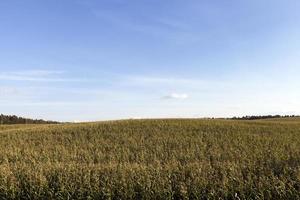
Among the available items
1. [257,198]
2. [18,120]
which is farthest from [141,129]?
[18,120]

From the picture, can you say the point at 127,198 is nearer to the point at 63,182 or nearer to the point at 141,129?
the point at 63,182

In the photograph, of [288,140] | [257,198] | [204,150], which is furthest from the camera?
[288,140]

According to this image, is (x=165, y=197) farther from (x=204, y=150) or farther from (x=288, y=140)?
(x=288, y=140)

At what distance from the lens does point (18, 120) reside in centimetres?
9650

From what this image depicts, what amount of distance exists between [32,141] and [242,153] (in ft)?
44.1

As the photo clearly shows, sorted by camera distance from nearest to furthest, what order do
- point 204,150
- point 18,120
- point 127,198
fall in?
point 127,198 → point 204,150 → point 18,120

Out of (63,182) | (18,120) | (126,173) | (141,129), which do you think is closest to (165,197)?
(126,173)

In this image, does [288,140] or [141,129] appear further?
[141,129]

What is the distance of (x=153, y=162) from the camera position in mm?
19547

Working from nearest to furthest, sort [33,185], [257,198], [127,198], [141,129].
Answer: [257,198] < [127,198] < [33,185] < [141,129]

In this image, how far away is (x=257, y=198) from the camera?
11.4 metres

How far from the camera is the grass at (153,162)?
1223 centimetres

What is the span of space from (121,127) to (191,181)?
24866 mm

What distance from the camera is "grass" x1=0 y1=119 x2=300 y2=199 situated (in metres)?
12.2
